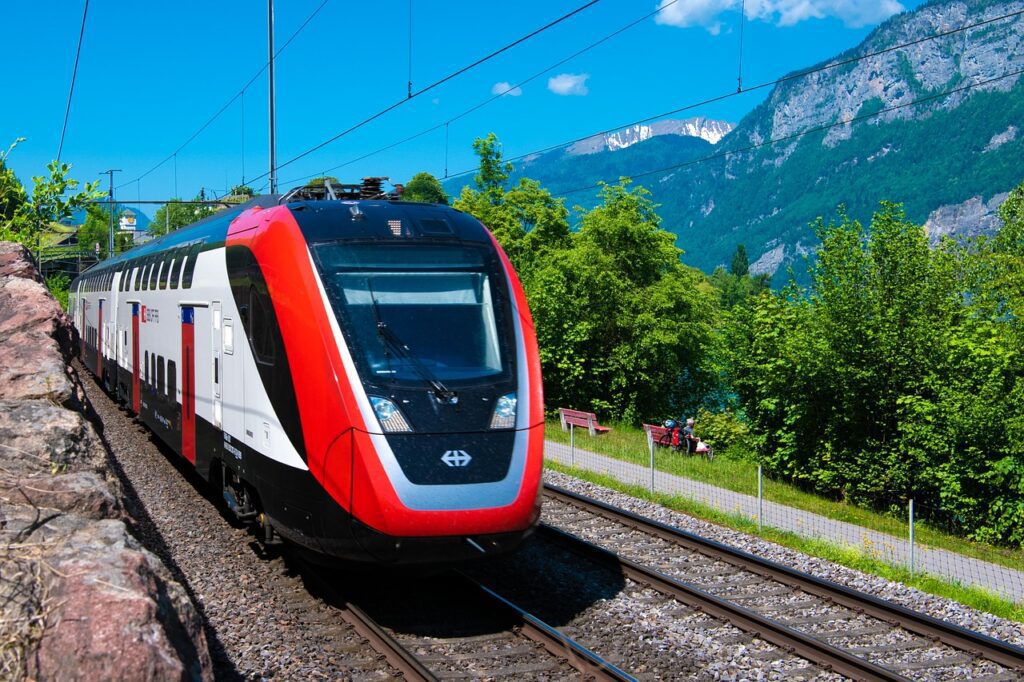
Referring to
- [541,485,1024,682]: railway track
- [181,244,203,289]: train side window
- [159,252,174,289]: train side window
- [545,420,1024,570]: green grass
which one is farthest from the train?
[545,420,1024,570]: green grass

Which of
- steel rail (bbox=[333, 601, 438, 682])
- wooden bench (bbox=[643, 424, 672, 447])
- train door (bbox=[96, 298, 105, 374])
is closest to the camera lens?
steel rail (bbox=[333, 601, 438, 682])

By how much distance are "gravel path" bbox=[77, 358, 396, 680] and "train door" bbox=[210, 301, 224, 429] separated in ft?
4.96

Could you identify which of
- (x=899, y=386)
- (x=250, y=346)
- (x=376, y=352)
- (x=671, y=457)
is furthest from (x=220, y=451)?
(x=899, y=386)

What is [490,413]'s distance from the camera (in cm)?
767

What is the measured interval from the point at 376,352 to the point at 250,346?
73.0 inches

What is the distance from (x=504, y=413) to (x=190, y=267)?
19.4ft

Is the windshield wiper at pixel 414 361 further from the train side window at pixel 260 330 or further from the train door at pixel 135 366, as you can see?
the train door at pixel 135 366

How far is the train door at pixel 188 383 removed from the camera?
11328 mm

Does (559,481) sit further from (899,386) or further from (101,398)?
(101,398)

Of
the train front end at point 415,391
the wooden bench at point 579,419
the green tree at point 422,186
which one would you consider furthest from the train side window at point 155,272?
the green tree at point 422,186

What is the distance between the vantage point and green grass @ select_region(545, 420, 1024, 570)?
48.1 ft

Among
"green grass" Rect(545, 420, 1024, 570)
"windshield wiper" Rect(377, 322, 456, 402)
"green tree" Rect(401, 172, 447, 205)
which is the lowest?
"green grass" Rect(545, 420, 1024, 570)

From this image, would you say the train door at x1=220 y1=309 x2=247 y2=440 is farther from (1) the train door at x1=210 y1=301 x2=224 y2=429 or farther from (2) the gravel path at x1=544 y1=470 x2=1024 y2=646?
(2) the gravel path at x1=544 y1=470 x2=1024 y2=646

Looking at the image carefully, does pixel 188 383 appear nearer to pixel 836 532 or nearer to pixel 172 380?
pixel 172 380
